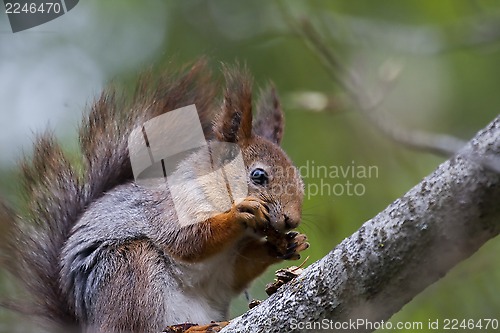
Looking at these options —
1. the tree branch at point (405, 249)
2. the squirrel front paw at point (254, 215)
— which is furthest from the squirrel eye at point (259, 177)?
the tree branch at point (405, 249)

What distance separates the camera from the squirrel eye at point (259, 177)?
3.30 meters

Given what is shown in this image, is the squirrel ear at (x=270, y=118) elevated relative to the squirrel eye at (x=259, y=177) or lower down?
elevated

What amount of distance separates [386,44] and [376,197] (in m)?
1.12

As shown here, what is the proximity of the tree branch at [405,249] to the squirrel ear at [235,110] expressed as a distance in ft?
4.01

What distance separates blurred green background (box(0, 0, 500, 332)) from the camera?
344 cm

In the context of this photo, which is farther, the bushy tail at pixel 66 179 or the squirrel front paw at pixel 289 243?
the bushy tail at pixel 66 179

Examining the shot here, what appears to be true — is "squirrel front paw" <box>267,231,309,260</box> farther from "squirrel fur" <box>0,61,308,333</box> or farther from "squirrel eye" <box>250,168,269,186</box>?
"squirrel eye" <box>250,168,269,186</box>

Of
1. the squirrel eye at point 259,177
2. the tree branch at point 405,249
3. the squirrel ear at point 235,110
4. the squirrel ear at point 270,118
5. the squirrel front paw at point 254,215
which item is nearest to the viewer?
the tree branch at point 405,249

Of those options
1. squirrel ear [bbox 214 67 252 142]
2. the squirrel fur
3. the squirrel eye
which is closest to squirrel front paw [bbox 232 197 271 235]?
the squirrel fur

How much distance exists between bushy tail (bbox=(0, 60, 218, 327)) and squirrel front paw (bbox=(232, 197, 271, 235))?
0.74 metres

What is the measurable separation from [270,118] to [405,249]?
191 centimetres

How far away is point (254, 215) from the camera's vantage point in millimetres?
3016

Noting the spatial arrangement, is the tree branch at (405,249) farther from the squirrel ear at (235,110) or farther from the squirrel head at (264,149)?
the squirrel ear at (235,110)

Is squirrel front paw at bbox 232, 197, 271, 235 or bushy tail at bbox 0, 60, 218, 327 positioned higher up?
bushy tail at bbox 0, 60, 218, 327
